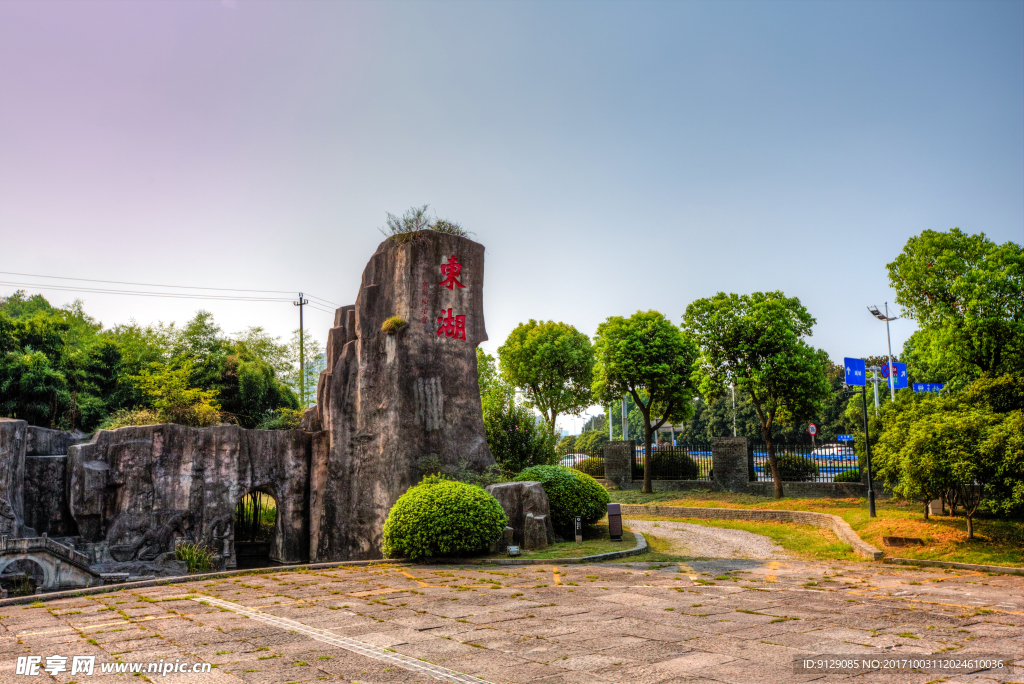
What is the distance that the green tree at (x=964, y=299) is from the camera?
16047 mm

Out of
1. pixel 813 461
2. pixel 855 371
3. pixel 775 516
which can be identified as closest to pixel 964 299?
pixel 855 371

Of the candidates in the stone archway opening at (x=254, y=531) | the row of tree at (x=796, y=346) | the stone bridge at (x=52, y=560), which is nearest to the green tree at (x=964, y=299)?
the row of tree at (x=796, y=346)

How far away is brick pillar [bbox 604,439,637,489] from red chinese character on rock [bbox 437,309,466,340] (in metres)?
14.7

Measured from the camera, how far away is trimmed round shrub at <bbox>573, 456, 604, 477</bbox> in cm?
3134

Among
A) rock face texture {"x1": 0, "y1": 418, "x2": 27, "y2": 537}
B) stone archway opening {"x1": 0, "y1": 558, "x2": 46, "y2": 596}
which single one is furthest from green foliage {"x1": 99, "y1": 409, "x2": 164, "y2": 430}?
stone archway opening {"x1": 0, "y1": 558, "x2": 46, "y2": 596}

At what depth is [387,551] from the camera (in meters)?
12.4

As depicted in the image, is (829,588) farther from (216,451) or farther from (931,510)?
(216,451)

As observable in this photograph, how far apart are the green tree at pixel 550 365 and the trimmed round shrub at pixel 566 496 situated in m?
20.8

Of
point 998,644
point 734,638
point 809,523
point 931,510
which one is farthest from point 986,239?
point 734,638

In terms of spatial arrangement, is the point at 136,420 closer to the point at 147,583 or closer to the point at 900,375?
the point at 147,583

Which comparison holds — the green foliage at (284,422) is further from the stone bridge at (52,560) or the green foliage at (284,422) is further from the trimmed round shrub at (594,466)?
the trimmed round shrub at (594,466)

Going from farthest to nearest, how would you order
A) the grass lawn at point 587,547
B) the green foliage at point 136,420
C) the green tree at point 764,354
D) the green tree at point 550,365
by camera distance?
the green tree at point 550,365 → the green tree at point 764,354 → the green foliage at point 136,420 → the grass lawn at point 587,547

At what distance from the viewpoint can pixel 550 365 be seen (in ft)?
123

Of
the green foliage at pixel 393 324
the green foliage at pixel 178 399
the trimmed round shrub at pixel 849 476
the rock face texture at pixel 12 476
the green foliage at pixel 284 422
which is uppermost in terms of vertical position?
the green foliage at pixel 393 324
